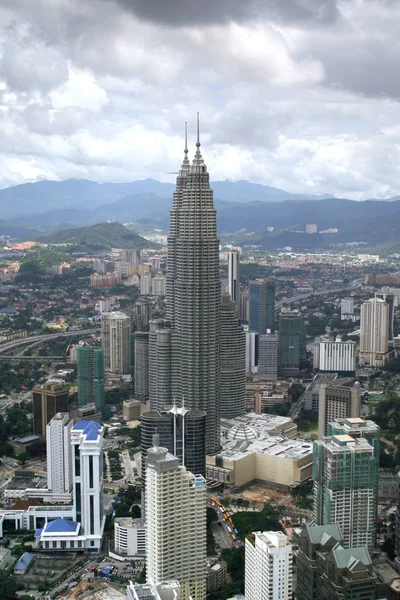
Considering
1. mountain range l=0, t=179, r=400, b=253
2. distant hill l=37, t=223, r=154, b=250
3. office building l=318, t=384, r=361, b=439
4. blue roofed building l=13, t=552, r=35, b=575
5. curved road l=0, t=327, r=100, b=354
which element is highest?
mountain range l=0, t=179, r=400, b=253

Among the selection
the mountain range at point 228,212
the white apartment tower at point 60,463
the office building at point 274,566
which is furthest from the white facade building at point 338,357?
the mountain range at point 228,212

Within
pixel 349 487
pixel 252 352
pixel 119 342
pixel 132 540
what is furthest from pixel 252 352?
pixel 349 487

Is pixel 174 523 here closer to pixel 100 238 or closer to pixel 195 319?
pixel 195 319

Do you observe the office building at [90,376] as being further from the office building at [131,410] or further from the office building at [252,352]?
the office building at [252,352]

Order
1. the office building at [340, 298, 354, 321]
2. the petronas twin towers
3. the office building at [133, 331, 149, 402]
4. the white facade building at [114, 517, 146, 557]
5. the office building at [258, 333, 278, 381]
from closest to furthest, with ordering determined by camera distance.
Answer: the white facade building at [114, 517, 146, 557], the petronas twin towers, the office building at [133, 331, 149, 402], the office building at [258, 333, 278, 381], the office building at [340, 298, 354, 321]

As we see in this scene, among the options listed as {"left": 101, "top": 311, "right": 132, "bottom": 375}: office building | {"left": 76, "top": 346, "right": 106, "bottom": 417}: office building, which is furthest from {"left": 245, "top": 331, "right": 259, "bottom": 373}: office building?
{"left": 76, "top": 346, "right": 106, "bottom": 417}: office building

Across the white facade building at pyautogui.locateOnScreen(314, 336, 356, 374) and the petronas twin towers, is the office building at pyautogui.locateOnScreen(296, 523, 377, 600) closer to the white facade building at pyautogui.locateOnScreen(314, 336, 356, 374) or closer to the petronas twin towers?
the petronas twin towers
